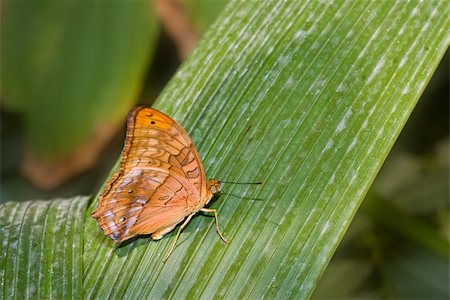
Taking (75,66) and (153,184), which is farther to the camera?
(75,66)

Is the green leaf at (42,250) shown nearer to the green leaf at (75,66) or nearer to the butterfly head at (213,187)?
the butterfly head at (213,187)

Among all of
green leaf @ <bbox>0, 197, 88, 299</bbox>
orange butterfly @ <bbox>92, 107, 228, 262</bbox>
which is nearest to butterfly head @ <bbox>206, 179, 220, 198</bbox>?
orange butterfly @ <bbox>92, 107, 228, 262</bbox>

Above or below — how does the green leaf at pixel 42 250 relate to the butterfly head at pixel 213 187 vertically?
below

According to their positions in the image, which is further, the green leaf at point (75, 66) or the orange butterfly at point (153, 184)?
the green leaf at point (75, 66)

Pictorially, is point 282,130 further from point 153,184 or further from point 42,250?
point 42,250

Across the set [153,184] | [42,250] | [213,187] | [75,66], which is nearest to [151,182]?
[153,184]

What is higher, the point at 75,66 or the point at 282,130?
the point at 282,130

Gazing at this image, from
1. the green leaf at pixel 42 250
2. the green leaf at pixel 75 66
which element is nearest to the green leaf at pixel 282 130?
the green leaf at pixel 42 250
